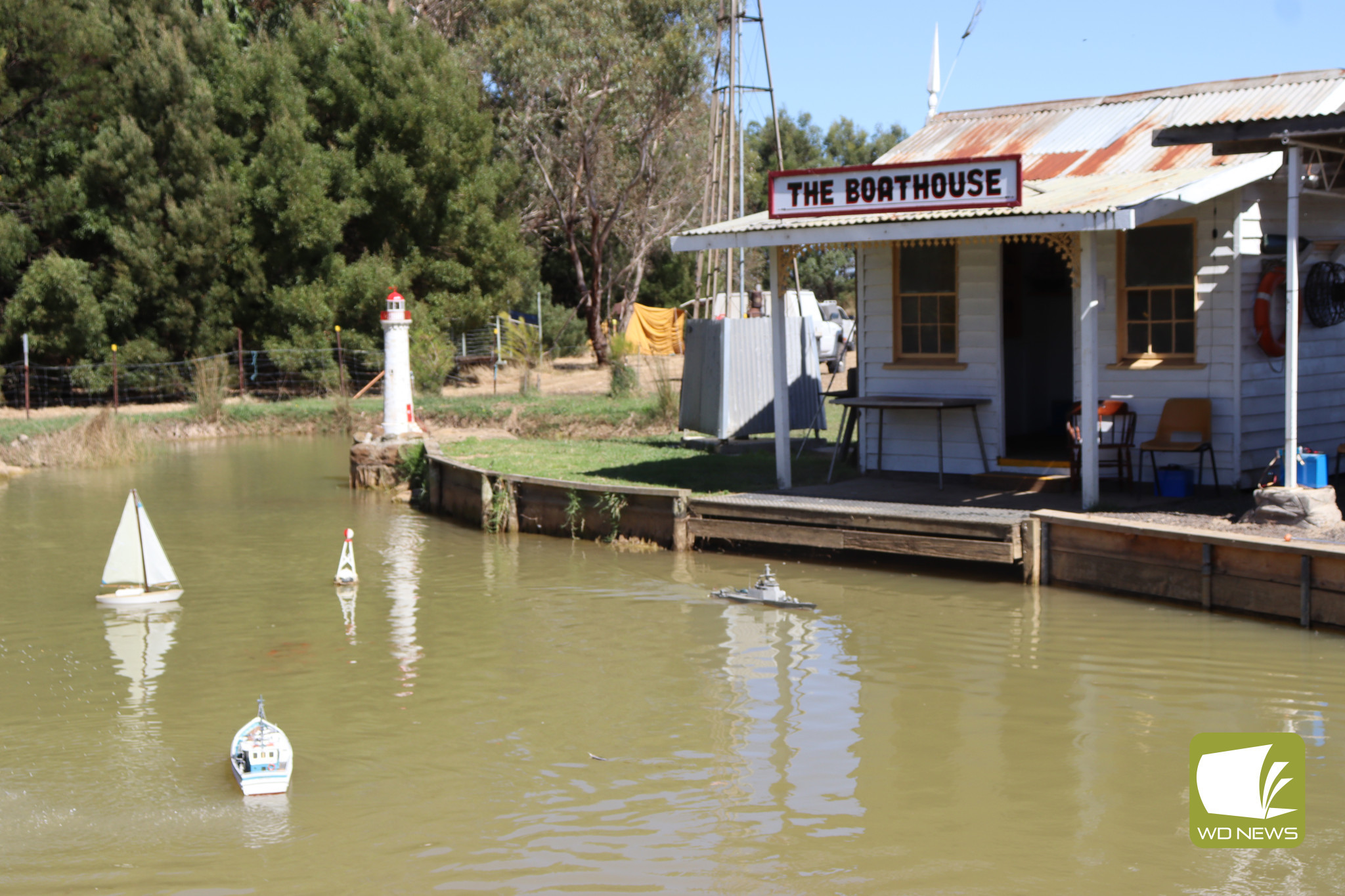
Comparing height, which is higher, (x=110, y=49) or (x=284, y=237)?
(x=110, y=49)

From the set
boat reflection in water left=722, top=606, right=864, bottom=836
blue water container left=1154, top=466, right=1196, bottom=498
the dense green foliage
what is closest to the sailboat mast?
boat reflection in water left=722, top=606, right=864, bottom=836

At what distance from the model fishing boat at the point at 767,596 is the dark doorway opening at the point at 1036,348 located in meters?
4.63

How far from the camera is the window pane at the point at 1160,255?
44.5 feet

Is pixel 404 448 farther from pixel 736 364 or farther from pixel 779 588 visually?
pixel 779 588

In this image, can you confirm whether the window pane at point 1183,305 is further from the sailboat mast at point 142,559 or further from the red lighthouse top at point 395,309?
the red lighthouse top at point 395,309

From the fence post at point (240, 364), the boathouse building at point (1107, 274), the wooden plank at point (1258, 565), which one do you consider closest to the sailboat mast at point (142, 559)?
the boathouse building at point (1107, 274)

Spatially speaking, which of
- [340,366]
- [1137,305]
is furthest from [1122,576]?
[340,366]

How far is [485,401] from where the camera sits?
28719 millimetres

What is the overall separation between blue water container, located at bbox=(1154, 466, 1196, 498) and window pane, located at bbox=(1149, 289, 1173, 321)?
5.26 ft

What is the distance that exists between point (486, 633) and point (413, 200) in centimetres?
2728

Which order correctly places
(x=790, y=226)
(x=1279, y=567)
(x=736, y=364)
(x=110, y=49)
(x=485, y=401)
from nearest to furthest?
(x=1279, y=567)
(x=790, y=226)
(x=736, y=364)
(x=485, y=401)
(x=110, y=49)

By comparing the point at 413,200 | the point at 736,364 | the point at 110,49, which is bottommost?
the point at 736,364

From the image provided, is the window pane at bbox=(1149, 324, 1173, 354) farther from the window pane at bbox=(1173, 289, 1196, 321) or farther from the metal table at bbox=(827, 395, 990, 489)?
the metal table at bbox=(827, 395, 990, 489)

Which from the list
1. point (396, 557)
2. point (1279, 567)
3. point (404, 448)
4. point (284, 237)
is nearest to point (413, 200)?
point (284, 237)
